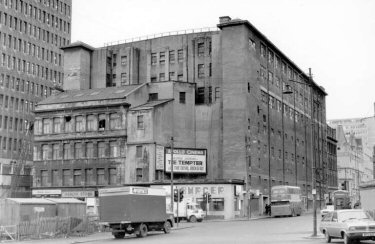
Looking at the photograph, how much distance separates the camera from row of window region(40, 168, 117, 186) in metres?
77.9

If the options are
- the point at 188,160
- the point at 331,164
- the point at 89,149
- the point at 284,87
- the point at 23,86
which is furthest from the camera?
the point at 331,164

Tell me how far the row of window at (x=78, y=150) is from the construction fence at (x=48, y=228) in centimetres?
3316

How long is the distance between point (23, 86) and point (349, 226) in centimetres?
8980

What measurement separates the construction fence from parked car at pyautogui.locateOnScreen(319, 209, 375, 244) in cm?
1862

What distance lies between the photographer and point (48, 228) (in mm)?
40219

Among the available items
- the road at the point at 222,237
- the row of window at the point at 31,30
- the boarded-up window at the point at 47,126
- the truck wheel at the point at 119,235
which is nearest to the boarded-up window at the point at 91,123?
the boarded-up window at the point at 47,126

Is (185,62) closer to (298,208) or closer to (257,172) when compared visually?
(257,172)

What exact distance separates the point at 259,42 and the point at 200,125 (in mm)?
15695

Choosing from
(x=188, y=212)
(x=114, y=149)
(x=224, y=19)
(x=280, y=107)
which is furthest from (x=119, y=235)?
(x=280, y=107)

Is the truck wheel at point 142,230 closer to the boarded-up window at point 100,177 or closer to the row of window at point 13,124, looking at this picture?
the boarded-up window at point 100,177

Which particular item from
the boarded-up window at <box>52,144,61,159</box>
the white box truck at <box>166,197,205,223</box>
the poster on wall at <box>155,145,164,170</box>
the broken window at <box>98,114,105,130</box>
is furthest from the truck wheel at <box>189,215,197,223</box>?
the boarded-up window at <box>52,144,61,159</box>

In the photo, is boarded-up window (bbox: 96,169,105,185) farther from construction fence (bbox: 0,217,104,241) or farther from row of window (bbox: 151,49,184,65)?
construction fence (bbox: 0,217,104,241)

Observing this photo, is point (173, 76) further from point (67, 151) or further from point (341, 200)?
point (341, 200)

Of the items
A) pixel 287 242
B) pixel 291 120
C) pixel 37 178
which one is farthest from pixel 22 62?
A: pixel 287 242
